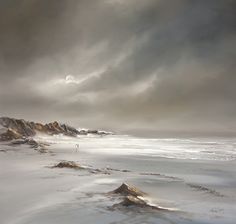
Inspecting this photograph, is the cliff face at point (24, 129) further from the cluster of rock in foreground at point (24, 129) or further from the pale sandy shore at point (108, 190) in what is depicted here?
the pale sandy shore at point (108, 190)

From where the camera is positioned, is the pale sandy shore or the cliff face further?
the cliff face

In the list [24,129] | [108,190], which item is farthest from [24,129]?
[108,190]

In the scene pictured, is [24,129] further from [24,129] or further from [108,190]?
[108,190]

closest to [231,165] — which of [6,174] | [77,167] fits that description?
[77,167]

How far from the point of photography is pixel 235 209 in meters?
10.8

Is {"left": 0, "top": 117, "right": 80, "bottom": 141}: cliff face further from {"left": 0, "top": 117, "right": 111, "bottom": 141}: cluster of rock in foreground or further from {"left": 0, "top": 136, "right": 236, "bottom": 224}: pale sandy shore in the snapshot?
{"left": 0, "top": 136, "right": 236, "bottom": 224}: pale sandy shore

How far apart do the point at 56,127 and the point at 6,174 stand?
156ft

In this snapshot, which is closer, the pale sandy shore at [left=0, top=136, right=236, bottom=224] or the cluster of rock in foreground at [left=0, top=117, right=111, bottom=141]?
the pale sandy shore at [left=0, top=136, right=236, bottom=224]

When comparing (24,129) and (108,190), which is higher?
(24,129)

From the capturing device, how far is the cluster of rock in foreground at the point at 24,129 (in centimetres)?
3842

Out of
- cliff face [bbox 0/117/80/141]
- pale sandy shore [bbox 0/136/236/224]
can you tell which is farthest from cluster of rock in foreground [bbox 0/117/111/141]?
pale sandy shore [bbox 0/136/236/224]

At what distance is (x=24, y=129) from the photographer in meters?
52.1

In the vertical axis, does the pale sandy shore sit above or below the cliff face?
below

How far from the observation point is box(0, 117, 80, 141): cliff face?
38481 mm
